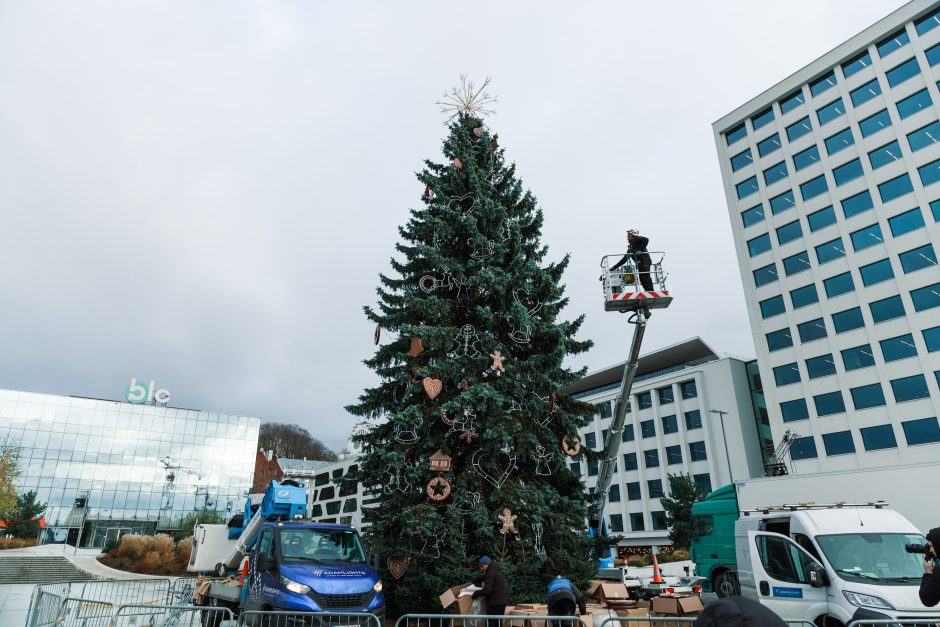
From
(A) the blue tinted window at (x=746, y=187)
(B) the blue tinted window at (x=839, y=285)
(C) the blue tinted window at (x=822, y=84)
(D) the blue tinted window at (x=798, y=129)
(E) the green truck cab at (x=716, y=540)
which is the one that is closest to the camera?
A: (E) the green truck cab at (x=716, y=540)

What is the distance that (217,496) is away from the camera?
2630 inches

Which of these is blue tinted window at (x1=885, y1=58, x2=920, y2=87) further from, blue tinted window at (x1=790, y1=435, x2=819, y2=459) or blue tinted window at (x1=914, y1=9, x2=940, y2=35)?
blue tinted window at (x1=790, y1=435, x2=819, y2=459)

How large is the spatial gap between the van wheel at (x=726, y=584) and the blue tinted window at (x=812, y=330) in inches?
1195

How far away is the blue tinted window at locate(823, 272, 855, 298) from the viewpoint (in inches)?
1527

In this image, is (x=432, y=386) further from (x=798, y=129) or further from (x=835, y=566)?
(x=798, y=129)

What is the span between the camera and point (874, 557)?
8523mm

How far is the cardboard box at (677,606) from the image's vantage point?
35.1 ft

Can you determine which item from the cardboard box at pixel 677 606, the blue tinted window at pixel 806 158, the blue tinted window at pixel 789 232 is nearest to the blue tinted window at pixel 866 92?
the blue tinted window at pixel 806 158

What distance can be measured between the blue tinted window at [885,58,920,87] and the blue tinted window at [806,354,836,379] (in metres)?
19.9

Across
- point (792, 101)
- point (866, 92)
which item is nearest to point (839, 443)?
point (866, 92)

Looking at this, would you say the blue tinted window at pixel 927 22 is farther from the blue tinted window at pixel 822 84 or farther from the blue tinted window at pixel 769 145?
the blue tinted window at pixel 769 145

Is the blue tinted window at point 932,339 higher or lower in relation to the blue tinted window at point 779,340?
A: lower

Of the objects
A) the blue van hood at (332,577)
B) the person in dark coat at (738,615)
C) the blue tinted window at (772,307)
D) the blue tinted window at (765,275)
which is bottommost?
the blue van hood at (332,577)

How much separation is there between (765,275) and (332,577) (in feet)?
142
